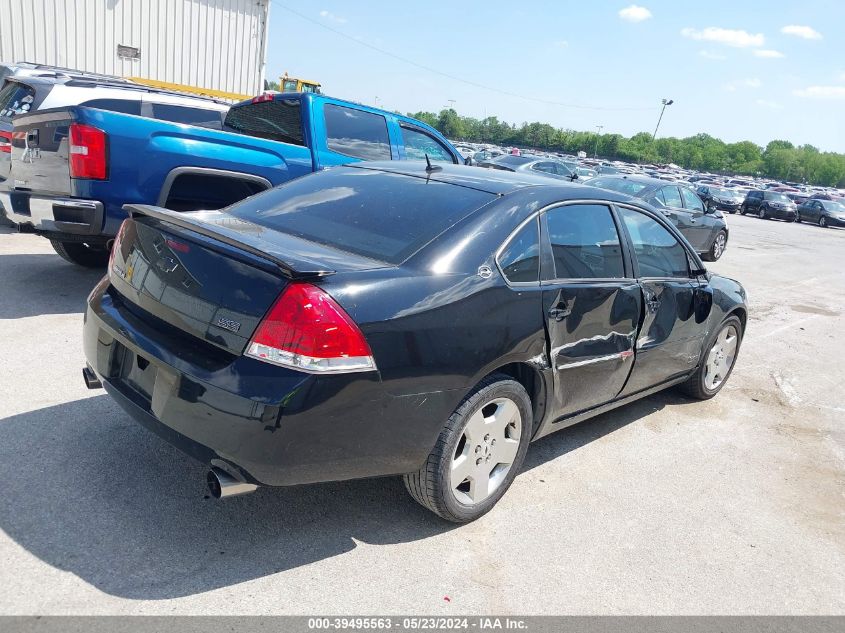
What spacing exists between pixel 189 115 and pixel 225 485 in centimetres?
694

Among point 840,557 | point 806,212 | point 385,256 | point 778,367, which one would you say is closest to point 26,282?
point 385,256

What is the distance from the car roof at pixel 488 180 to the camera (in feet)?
11.8

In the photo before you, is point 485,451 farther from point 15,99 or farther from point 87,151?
point 15,99

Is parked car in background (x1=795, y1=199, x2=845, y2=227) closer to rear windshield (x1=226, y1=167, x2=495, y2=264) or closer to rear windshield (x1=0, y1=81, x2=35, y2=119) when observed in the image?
rear windshield (x1=0, y1=81, x2=35, y2=119)

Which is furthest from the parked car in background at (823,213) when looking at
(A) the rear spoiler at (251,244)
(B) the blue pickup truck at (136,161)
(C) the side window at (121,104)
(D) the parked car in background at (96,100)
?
(A) the rear spoiler at (251,244)

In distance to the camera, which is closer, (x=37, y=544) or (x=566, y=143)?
(x=37, y=544)

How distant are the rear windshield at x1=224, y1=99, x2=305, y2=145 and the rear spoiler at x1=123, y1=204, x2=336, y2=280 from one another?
3861mm

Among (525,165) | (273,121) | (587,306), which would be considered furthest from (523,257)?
(525,165)

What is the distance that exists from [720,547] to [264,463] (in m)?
2.32

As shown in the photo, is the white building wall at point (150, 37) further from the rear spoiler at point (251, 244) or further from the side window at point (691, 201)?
the rear spoiler at point (251, 244)

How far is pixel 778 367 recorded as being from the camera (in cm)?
685

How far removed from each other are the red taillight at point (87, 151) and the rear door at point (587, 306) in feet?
12.0

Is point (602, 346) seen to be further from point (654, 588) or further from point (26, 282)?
point (26, 282)

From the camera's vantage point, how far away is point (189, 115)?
27.5 ft
